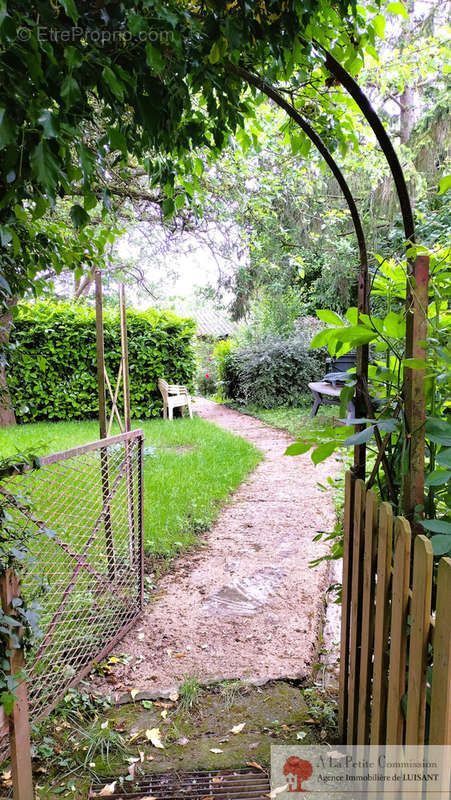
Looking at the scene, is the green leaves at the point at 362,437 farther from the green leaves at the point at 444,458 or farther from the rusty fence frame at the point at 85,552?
the rusty fence frame at the point at 85,552

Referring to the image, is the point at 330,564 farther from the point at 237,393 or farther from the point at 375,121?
the point at 237,393

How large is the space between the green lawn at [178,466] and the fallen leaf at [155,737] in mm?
1201

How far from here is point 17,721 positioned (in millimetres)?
1455

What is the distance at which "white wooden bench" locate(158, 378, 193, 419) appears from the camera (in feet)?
30.6

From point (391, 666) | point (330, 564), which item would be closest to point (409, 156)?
point (330, 564)

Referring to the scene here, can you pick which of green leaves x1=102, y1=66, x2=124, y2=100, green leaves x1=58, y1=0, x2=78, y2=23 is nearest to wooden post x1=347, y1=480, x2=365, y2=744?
green leaves x1=102, y1=66, x2=124, y2=100

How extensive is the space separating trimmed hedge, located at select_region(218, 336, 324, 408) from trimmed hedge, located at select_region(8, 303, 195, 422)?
6.56 ft

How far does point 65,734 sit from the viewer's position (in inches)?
75.4

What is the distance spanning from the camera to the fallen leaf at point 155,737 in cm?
185

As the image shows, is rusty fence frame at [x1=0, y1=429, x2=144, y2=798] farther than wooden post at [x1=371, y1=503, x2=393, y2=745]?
Yes

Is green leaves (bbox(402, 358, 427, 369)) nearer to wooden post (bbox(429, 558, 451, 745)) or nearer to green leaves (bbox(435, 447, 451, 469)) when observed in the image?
green leaves (bbox(435, 447, 451, 469))

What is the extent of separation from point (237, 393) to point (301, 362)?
2.18 m

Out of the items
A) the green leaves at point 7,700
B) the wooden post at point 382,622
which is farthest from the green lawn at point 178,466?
the wooden post at point 382,622

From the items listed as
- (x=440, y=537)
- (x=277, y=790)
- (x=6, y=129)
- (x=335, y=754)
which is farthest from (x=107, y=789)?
(x=6, y=129)
